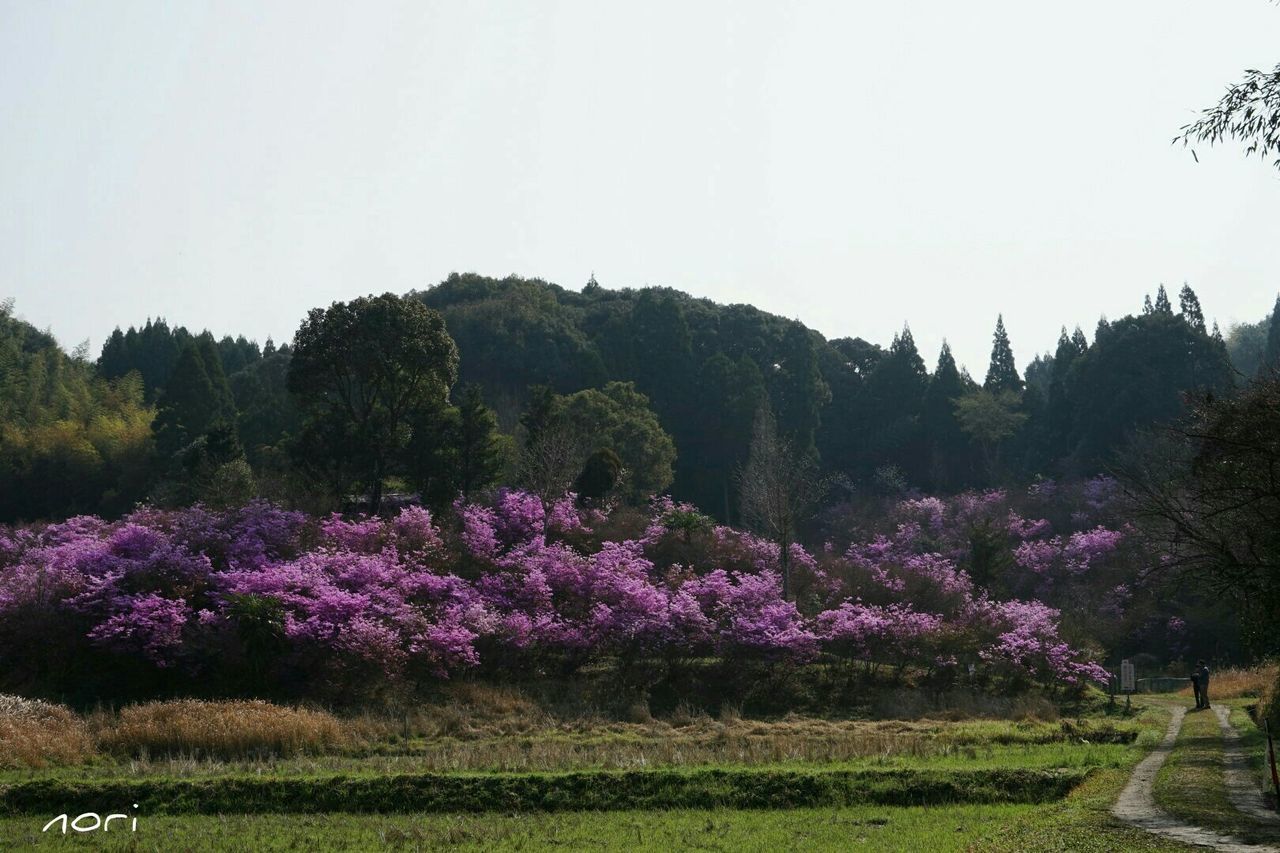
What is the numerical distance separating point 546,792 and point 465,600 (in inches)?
623

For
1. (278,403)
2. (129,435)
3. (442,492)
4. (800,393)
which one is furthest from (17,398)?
(800,393)

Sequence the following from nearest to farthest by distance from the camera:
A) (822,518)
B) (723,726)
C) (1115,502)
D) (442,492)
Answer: (723,726)
(442,492)
(1115,502)
(822,518)

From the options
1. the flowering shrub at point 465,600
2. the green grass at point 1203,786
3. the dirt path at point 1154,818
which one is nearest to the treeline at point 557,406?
the flowering shrub at point 465,600

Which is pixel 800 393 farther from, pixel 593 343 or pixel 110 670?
pixel 110 670

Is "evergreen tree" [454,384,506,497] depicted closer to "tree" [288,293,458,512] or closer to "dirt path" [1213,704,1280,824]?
"tree" [288,293,458,512]

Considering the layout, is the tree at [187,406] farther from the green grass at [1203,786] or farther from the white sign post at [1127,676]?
the green grass at [1203,786]

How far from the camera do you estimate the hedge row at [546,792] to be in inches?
697

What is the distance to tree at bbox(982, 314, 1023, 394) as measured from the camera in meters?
79.9

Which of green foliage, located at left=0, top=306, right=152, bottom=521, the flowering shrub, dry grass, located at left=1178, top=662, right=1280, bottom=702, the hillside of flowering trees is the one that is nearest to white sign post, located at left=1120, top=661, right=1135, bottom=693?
the flowering shrub

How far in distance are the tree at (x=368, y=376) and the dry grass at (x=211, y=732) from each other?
52.8 ft

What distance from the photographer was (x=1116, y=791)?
1670cm

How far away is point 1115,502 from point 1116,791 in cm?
3847

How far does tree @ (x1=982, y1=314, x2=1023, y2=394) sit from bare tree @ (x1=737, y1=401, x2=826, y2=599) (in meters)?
25.5

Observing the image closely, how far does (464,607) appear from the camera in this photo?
33125 mm
